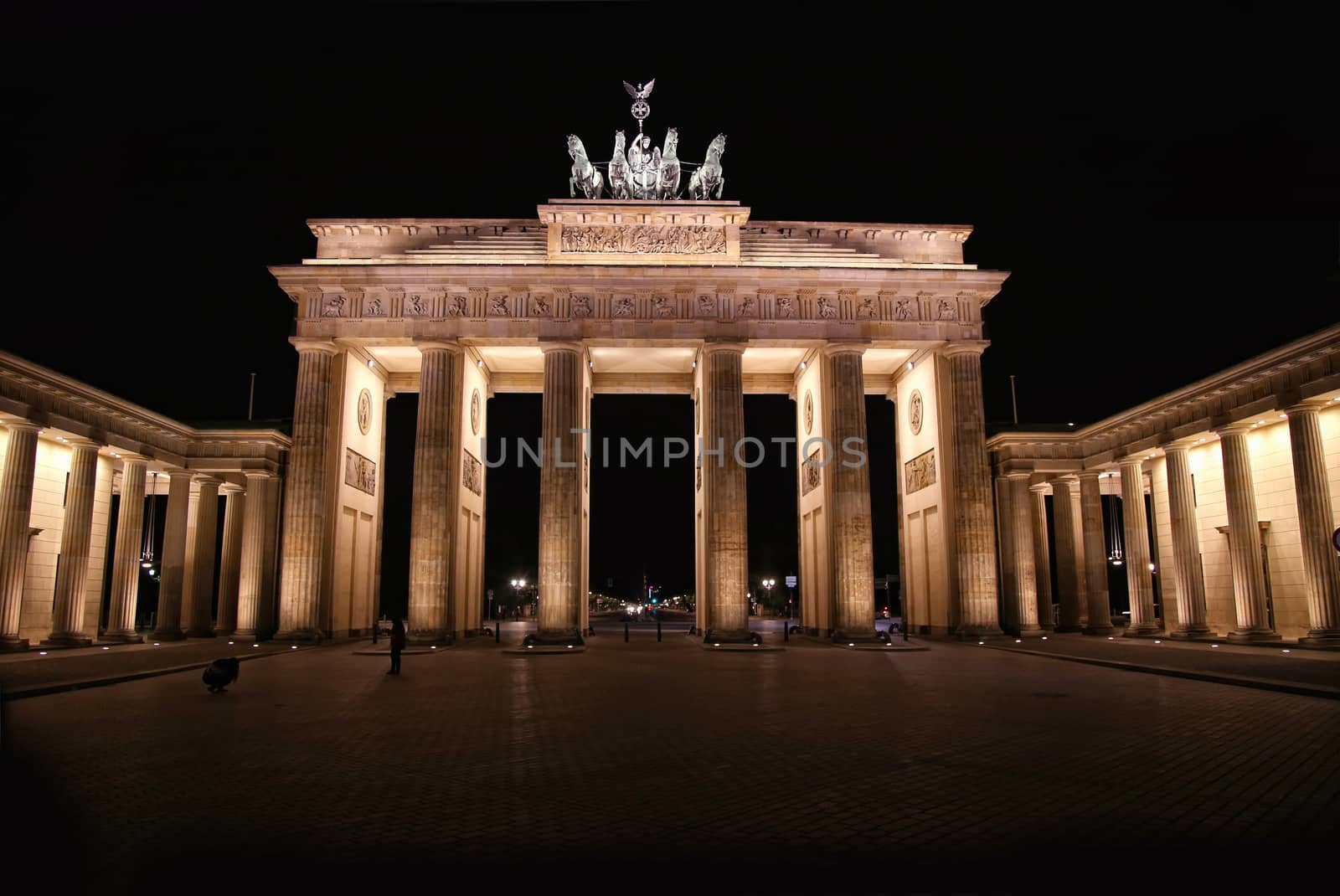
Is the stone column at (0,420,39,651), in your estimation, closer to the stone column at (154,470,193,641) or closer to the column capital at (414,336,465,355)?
the stone column at (154,470,193,641)

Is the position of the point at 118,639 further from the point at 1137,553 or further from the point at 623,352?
the point at 1137,553

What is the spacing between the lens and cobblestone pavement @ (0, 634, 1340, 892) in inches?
222

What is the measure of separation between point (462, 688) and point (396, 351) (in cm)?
2334

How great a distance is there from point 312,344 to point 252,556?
364 inches

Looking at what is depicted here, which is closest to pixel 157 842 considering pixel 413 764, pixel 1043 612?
pixel 413 764

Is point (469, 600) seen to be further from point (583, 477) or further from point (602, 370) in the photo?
point (602, 370)

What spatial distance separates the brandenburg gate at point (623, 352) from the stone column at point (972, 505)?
0.24 feet

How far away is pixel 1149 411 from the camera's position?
1270 inches

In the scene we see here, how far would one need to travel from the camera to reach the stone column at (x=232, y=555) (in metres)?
37.7

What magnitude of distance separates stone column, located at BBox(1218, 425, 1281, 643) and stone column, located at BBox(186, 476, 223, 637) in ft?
132

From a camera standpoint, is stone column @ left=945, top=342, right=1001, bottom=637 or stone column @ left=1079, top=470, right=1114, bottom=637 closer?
stone column @ left=945, top=342, right=1001, bottom=637

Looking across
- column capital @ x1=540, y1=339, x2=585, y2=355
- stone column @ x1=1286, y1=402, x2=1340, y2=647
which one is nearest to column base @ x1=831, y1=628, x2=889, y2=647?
stone column @ x1=1286, y1=402, x2=1340, y2=647

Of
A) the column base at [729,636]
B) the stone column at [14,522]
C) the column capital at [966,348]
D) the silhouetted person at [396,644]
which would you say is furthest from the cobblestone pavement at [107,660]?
the column capital at [966,348]

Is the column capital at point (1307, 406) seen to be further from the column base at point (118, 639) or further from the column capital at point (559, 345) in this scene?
the column base at point (118, 639)
